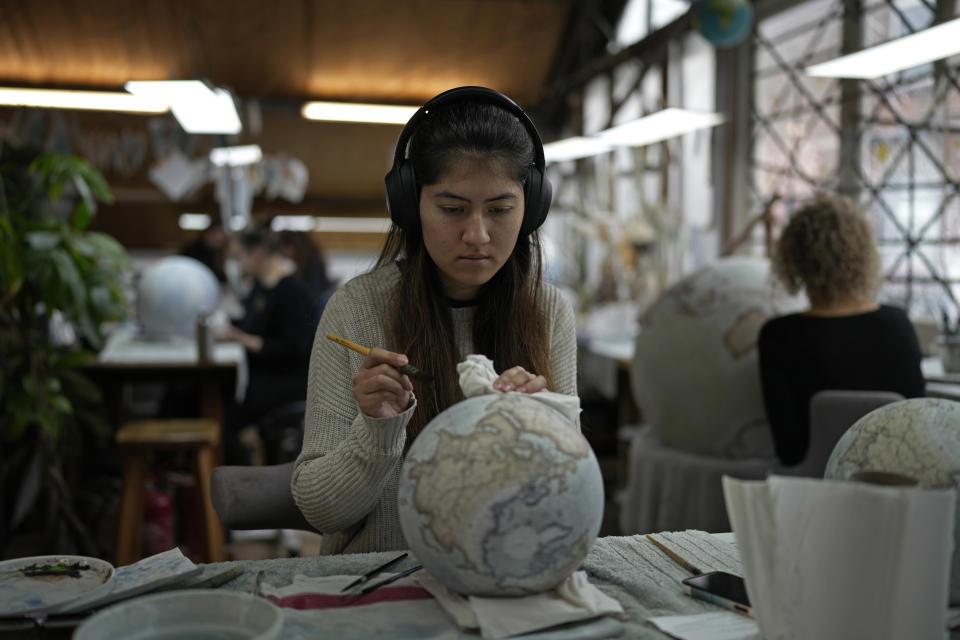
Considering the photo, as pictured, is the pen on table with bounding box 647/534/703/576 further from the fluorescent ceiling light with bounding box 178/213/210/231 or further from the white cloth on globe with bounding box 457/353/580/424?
the fluorescent ceiling light with bounding box 178/213/210/231

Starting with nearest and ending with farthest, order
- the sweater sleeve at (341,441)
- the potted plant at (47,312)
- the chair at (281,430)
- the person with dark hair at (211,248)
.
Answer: the sweater sleeve at (341,441) < the potted plant at (47,312) < the chair at (281,430) < the person with dark hair at (211,248)

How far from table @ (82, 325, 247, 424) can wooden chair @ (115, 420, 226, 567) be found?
626 mm

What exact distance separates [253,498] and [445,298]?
585mm

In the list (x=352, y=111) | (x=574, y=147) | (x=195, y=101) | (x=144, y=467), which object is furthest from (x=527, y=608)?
(x=352, y=111)

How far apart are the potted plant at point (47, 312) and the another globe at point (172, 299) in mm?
1084

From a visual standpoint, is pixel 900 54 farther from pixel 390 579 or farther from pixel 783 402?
pixel 390 579

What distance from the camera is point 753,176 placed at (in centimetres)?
672

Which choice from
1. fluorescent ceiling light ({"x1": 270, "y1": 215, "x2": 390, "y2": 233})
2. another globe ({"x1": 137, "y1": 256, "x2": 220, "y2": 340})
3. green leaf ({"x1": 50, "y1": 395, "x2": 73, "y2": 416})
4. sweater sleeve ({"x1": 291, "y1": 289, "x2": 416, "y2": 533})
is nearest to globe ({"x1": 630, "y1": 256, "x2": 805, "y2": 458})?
sweater sleeve ({"x1": 291, "y1": 289, "x2": 416, "y2": 533})

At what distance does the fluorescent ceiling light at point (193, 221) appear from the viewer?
1402cm

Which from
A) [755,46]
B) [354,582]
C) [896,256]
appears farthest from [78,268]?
[755,46]

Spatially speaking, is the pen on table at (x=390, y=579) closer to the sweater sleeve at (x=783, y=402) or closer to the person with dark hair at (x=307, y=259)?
the sweater sleeve at (x=783, y=402)

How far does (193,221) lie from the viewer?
14.7 metres

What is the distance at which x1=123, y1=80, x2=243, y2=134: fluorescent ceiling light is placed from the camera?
4375 mm

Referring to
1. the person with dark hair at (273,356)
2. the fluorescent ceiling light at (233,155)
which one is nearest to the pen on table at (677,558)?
the person with dark hair at (273,356)
